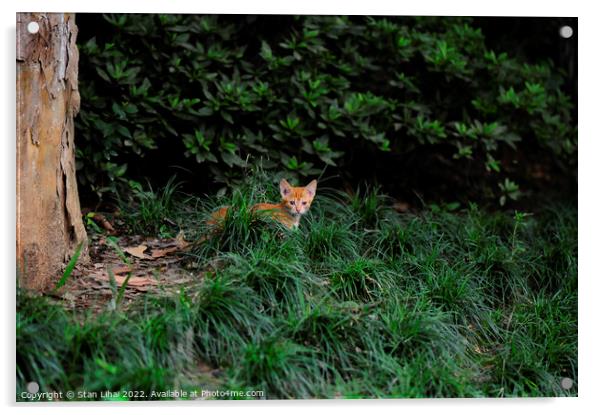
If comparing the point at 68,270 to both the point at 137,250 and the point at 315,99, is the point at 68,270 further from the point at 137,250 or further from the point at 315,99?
the point at 315,99

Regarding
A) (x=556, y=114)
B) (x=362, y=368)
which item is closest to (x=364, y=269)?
(x=362, y=368)

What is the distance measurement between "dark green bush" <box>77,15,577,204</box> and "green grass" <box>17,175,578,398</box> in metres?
0.41

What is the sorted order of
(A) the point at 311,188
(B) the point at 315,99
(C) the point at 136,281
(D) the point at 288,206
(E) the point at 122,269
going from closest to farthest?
(C) the point at 136,281 → (E) the point at 122,269 → (D) the point at 288,206 → (A) the point at 311,188 → (B) the point at 315,99

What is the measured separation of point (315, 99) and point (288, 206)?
874 millimetres

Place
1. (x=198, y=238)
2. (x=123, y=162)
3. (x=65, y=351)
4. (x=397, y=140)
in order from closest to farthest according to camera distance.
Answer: (x=65, y=351)
(x=198, y=238)
(x=123, y=162)
(x=397, y=140)

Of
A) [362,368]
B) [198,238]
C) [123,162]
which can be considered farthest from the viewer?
[123,162]

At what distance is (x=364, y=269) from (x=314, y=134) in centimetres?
124

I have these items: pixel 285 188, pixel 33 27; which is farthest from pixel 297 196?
pixel 33 27

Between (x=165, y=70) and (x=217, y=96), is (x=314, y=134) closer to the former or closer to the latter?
(x=217, y=96)

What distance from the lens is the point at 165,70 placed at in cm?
488

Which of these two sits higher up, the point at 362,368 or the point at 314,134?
the point at 314,134

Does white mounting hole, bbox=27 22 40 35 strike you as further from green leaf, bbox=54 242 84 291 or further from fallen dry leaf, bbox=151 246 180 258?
fallen dry leaf, bbox=151 246 180 258

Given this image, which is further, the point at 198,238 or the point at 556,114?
the point at 556,114

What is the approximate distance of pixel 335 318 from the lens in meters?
3.96
